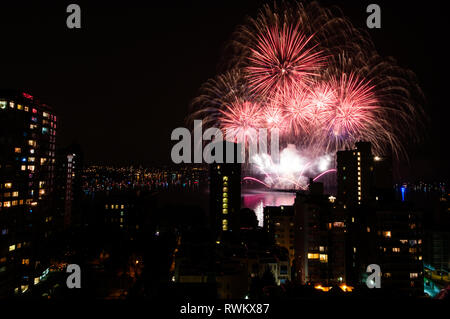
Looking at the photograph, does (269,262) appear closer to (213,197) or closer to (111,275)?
(111,275)

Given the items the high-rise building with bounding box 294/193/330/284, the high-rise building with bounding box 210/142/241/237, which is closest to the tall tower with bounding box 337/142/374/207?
the high-rise building with bounding box 210/142/241/237

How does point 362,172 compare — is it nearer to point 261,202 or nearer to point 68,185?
point 68,185

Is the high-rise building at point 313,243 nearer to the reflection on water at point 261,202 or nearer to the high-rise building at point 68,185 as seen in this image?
the high-rise building at point 68,185

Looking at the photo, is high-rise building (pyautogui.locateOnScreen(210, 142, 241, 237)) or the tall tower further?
high-rise building (pyautogui.locateOnScreen(210, 142, 241, 237))

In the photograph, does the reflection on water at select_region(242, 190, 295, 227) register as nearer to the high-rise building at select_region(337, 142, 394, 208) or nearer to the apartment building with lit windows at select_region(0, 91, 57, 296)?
the high-rise building at select_region(337, 142, 394, 208)
